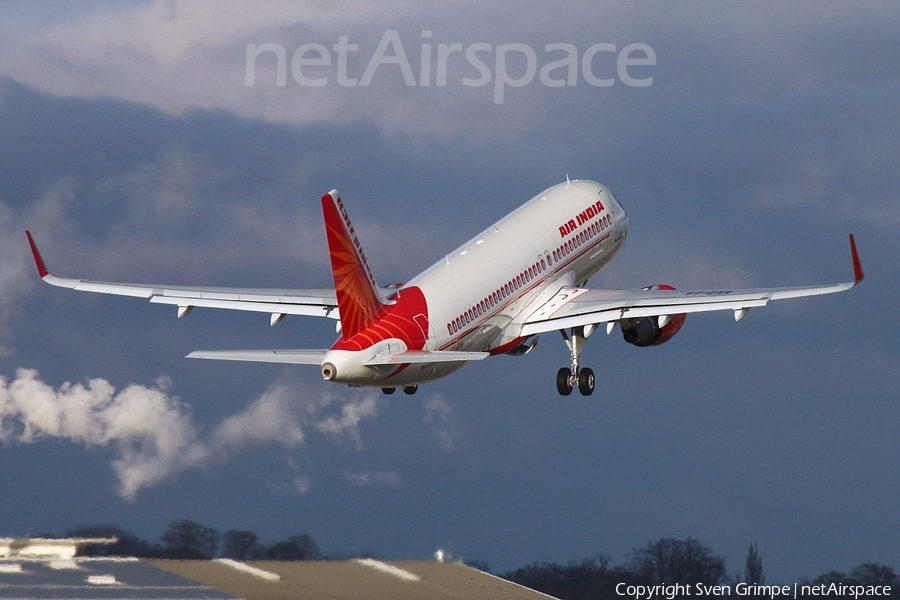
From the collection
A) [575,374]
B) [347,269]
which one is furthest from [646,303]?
[347,269]

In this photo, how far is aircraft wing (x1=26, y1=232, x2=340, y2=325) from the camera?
276ft

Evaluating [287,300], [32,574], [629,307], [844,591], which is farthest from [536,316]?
[844,591]

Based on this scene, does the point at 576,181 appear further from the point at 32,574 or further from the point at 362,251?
the point at 32,574

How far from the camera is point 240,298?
Result: 84.4m

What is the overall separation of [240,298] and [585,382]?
48.1 ft

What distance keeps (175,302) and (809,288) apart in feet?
84.4

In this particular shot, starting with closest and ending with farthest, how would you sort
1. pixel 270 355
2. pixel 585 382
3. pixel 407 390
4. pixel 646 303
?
pixel 270 355
pixel 646 303
pixel 407 390
pixel 585 382

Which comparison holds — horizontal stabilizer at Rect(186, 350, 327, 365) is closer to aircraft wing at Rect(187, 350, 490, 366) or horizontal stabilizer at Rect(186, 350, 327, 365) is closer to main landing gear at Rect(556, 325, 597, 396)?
aircraft wing at Rect(187, 350, 490, 366)

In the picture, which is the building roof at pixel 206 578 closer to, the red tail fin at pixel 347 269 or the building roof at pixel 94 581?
the building roof at pixel 94 581

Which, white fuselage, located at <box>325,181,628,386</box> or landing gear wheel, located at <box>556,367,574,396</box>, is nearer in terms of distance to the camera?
white fuselage, located at <box>325,181,628,386</box>

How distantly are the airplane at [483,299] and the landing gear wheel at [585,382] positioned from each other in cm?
4

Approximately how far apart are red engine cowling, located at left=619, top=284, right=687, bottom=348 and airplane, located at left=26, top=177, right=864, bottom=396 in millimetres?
61

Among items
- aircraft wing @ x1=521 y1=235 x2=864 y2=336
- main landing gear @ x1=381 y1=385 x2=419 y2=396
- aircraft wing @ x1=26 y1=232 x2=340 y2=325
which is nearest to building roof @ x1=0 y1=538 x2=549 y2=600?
main landing gear @ x1=381 y1=385 x2=419 y2=396

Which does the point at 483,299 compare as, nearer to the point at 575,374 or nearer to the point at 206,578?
the point at 575,374
